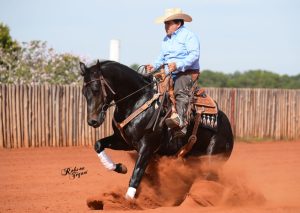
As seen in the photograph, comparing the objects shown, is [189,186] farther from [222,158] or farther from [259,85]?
[259,85]

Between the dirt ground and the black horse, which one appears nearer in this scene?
the black horse

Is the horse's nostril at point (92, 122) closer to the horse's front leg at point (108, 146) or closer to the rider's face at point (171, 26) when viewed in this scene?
the horse's front leg at point (108, 146)

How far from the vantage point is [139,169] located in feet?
26.6

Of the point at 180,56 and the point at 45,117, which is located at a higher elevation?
the point at 180,56

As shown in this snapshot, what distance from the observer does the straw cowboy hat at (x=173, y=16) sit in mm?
8828

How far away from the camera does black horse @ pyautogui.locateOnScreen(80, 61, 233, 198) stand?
7.88 metres

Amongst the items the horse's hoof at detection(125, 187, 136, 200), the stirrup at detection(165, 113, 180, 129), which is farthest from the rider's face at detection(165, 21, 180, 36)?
the horse's hoof at detection(125, 187, 136, 200)

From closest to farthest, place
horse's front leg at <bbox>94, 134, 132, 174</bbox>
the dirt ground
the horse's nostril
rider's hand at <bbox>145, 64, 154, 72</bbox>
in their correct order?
the horse's nostril, the dirt ground, horse's front leg at <bbox>94, 134, 132, 174</bbox>, rider's hand at <bbox>145, 64, 154, 72</bbox>

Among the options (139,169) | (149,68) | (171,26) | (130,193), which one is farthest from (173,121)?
(171,26)

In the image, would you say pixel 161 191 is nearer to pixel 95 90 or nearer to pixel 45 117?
pixel 95 90

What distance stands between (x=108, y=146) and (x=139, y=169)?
0.74 m

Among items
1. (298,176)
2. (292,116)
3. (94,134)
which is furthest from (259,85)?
(298,176)

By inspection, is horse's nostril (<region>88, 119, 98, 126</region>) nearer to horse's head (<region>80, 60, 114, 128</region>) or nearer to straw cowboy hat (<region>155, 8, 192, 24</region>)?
horse's head (<region>80, 60, 114, 128</region>)

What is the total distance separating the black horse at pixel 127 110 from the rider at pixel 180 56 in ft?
1.05
